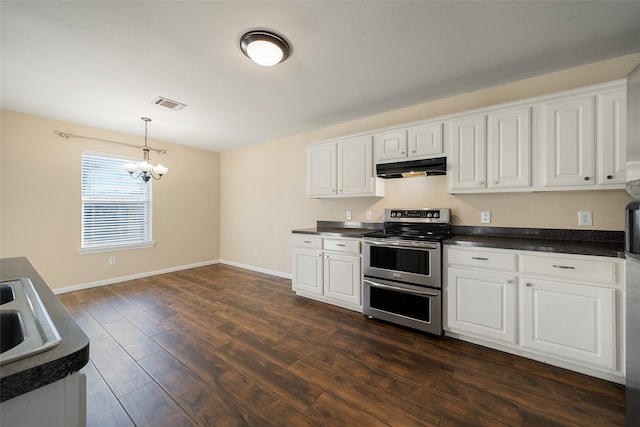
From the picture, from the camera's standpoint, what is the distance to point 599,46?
2.04 m

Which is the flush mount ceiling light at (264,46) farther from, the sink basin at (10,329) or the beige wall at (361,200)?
the sink basin at (10,329)

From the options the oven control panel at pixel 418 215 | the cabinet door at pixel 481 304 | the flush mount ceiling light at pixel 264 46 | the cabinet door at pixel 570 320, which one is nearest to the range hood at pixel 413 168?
the oven control panel at pixel 418 215

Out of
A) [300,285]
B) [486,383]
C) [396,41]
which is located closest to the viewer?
[486,383]

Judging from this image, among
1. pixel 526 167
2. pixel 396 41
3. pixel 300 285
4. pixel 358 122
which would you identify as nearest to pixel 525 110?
pixel 526 167

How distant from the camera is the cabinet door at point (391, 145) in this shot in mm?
2943

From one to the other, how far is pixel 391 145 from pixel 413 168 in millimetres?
411

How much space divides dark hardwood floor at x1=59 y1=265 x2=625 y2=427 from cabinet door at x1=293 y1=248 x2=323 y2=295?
0.46m

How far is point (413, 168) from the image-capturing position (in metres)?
2.82

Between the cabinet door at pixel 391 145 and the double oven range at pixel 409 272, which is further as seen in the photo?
the cabinet door at pixel 391 145

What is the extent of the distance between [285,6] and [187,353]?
276 centimetres

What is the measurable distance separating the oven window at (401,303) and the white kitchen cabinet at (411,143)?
1.50 metres

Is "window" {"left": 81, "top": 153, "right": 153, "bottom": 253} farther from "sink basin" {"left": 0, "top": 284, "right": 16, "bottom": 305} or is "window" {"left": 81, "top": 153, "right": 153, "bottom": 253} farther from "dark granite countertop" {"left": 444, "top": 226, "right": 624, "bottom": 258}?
"dark granite countertop" {"left": 444, "top": 226, "right": 624, "bottom": 258}

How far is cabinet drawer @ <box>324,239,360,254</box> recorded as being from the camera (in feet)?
9.86

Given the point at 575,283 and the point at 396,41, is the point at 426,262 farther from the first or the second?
the point at 396,41
